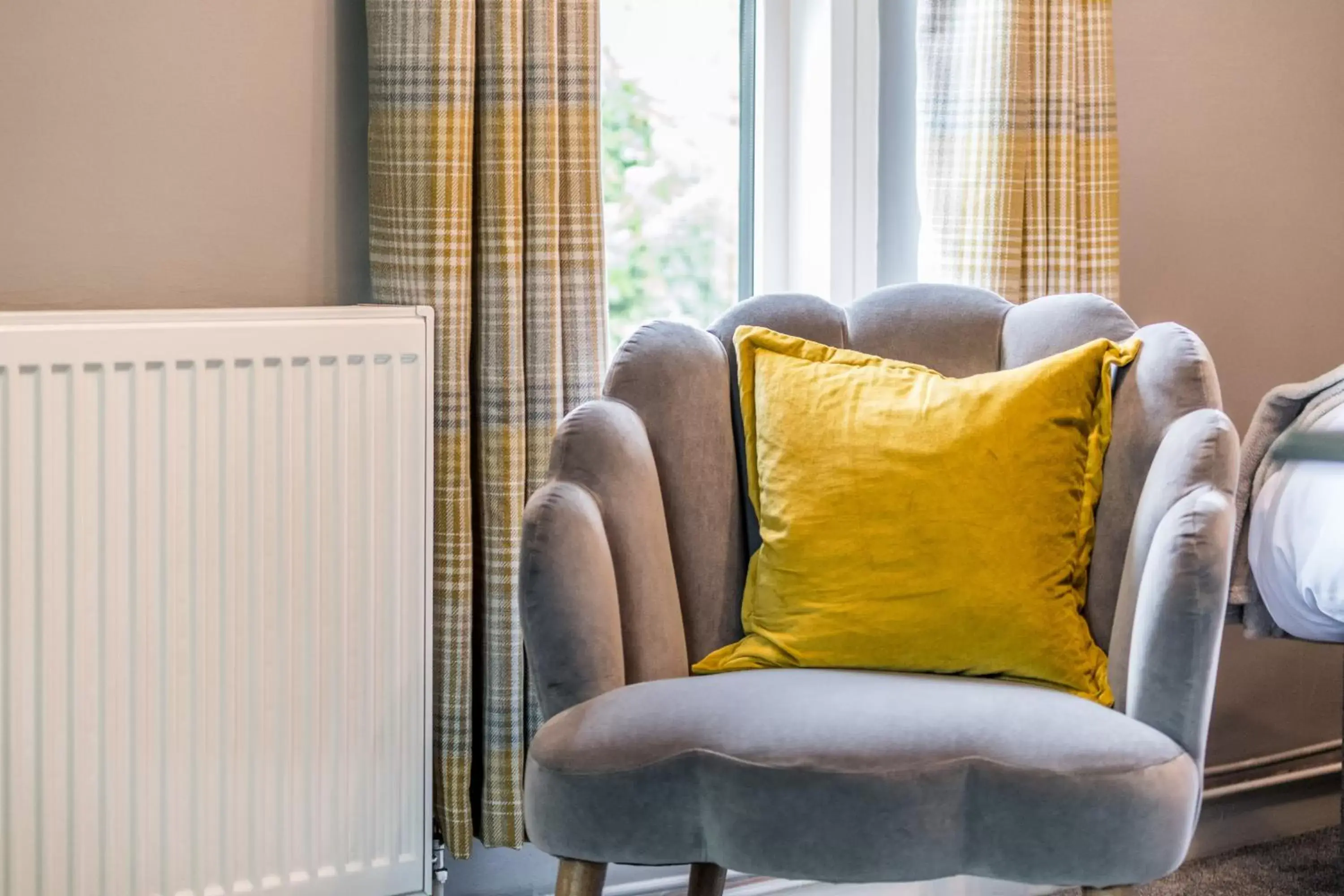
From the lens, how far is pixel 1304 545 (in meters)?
1.72

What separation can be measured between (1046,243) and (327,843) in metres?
1.27

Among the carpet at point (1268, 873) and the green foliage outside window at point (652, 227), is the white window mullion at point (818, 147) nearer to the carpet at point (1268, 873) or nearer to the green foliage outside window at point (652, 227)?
the green foliage outside window at point (652, 227)

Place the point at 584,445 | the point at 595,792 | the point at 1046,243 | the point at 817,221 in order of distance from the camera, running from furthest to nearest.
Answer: the point at 817,221 → the point at 1046,243 → the point at 584,445 → the point at 595,792

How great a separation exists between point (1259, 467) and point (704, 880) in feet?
3.29

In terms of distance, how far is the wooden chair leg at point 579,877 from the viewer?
123 cm

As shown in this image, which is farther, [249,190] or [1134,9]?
[1134,9]

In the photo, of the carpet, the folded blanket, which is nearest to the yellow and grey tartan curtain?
the folded blanket

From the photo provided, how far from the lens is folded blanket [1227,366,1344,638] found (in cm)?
183

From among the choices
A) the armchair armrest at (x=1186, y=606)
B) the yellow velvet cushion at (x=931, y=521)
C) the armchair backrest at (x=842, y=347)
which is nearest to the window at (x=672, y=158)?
the armchair backrest at (x=842, y=347)

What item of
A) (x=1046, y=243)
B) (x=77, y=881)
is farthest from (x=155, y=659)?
(x=1046, y=243)

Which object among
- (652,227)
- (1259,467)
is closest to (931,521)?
(1259,467)

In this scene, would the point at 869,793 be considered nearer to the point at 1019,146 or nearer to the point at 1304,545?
the point at 1304,545

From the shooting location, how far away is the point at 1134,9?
7.12 ft

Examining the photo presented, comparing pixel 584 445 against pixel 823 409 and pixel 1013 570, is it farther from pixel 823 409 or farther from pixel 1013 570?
pixel 1013 570
